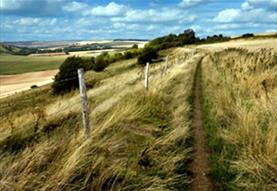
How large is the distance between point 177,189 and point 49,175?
191 cm

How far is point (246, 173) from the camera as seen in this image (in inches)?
277

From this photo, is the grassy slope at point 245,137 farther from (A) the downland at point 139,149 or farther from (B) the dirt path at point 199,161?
(B) the dirt path at point 199,161

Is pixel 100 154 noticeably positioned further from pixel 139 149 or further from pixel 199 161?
pixel 199 161

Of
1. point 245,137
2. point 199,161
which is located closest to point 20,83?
point 199,161

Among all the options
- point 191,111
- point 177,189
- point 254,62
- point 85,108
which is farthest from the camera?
point 254,62

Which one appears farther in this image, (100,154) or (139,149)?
(139,149)

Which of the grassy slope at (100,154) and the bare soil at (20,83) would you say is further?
the bare soil at (20,83)

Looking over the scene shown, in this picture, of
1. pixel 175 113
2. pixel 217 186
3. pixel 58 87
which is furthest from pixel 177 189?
pixel 58 87

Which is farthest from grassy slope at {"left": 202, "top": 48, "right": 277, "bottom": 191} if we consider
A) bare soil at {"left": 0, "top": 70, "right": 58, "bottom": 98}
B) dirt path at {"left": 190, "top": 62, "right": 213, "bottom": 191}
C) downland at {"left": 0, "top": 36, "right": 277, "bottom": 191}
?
bare soil at {"left": 0, "top": 70, "right": 58, "bottom": 98}

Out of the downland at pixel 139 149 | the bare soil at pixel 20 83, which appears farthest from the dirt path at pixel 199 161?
the bare soil at pixel 20 83

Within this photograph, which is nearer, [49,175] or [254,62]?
[49,175]

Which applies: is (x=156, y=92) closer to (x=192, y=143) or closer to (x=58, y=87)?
(x=192, y=143)

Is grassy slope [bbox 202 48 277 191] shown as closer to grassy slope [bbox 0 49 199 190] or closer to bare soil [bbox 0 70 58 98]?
grassy slope [bbox 0 49 199 190]

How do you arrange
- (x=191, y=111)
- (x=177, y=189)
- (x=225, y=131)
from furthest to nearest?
1. (x=191, y=111)
2. (x=225, y=131)
3. (x=177, y=189)
